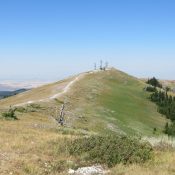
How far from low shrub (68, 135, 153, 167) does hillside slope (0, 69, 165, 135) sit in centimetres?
3451

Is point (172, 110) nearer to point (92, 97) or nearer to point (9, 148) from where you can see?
point (92, 97)

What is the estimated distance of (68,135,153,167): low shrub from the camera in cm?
1811

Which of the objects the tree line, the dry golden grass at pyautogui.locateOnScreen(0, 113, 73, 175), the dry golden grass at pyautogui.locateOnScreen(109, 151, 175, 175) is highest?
the dry golden grass at pyautogui.locateOnScreen(0, 113, 73, 175)

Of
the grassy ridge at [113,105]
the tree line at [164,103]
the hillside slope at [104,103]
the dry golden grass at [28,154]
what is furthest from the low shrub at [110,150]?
the tree line at [164,103]

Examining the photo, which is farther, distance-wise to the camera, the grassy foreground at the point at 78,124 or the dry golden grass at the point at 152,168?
the grassy foreground at the point at 78,124

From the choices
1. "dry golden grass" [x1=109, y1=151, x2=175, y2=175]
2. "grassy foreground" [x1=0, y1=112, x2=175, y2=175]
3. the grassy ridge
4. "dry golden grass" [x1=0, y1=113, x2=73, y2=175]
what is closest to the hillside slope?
the grassy ridge

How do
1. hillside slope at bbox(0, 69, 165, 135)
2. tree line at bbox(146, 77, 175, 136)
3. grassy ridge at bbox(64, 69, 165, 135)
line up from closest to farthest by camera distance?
hillside slope at bbox(0, 69, 165, 135), grassy ridge at bbox(64, 69, 165, 135), tree line at bbox(146, 77, 175, 136)

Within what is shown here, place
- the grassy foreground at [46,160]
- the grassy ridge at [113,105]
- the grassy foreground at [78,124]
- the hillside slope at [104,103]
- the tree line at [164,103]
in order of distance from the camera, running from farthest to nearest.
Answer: the tree line at [164,103] → the grassy ridge at [113,105] → the hillside slope at [104,103] → the grassy foreground at [78,124] → the grassy foreground at [46,160]

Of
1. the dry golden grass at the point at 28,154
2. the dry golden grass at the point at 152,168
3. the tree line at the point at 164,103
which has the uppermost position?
the dry golden grass at the point at 28,154

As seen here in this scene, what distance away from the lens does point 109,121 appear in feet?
241

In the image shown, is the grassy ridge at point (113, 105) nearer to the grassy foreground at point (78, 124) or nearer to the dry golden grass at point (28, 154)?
the grassy foreground at point (78, 124)

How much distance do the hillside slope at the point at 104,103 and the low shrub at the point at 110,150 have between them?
3451cm

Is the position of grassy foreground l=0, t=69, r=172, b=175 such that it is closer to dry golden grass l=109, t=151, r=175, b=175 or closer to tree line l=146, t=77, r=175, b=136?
dry golden grass l=109, t=151, r=175, b=175

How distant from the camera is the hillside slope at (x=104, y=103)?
69.4 meters
